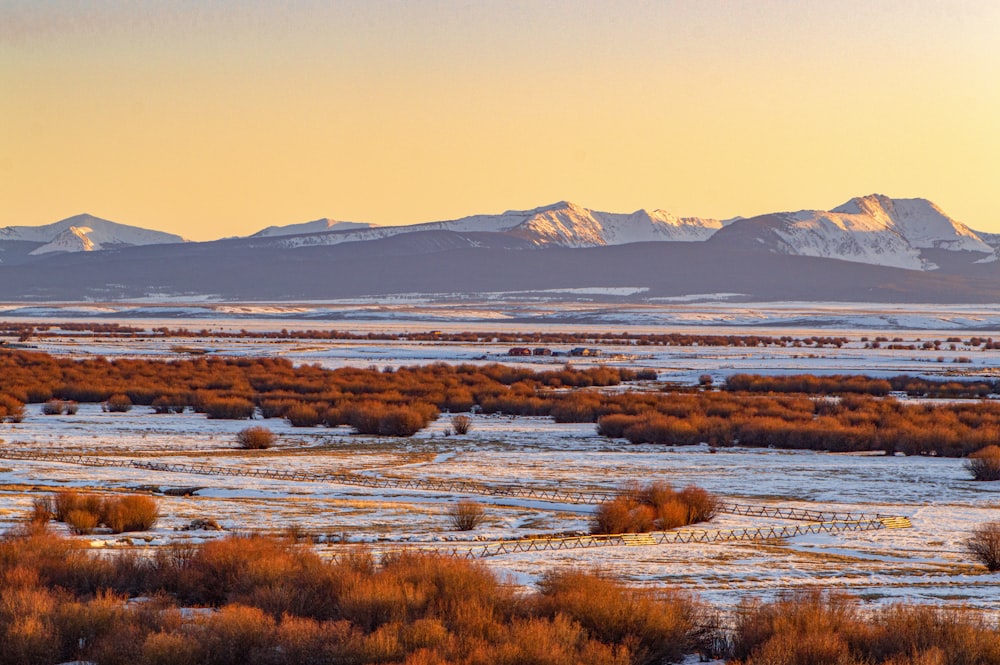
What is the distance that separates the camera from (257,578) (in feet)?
35.1

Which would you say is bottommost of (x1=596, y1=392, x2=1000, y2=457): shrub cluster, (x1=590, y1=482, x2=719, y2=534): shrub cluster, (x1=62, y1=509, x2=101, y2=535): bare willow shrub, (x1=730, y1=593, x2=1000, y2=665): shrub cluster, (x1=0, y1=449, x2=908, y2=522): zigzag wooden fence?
(x1=596, y1=392, x2=1000, y2=457): shrub cluster

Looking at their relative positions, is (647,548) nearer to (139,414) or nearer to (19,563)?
(19,563)

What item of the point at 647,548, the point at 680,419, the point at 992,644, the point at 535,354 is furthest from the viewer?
the point at 535,354

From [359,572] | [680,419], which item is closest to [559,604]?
[359,572]

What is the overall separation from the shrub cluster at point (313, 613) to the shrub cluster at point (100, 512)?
3197 millimetres

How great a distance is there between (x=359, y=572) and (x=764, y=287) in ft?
636

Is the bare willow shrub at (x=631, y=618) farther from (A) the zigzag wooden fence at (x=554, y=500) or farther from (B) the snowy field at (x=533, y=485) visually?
(A) the zigzag wooden fence at (x=554, y=500)

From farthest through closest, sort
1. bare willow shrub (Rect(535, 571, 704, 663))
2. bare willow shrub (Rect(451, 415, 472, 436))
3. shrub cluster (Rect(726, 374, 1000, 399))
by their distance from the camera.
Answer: shrub cluster (Rect(726, 374, 1000, 399)), bare willow shrub (Rect(451, 415, 472, 436)), bare willow shrub (Rect(535, 571, 704, 663))

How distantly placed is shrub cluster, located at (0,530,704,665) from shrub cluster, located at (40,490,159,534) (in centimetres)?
320

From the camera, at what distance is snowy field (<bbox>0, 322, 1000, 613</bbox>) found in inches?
514

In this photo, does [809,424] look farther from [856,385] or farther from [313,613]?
[313,613]

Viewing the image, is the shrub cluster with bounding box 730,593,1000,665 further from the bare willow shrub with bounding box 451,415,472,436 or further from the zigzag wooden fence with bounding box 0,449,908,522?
the bare willow shrub with bounding box 451,415,472,436

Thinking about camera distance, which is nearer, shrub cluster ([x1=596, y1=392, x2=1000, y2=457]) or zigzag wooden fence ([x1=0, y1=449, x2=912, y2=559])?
zigzag wooden fence ([x1=0, y1=449, x2=912, y2=559])

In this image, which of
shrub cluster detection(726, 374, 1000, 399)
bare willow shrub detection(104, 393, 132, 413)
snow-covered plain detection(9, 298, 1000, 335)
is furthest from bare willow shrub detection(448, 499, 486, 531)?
snow-covered plain detection(9, 298, 1000, 335)
